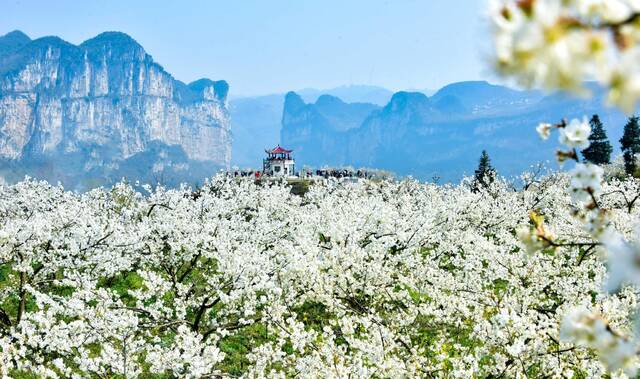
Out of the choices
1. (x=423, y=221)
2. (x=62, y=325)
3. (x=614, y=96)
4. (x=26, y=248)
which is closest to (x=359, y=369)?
(x=62, y=325)

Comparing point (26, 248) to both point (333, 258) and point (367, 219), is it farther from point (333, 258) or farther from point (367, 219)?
point (367, 219)

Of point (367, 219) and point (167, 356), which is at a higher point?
point (367, 219)

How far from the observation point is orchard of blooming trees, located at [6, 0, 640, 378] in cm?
132

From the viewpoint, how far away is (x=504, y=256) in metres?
15.6

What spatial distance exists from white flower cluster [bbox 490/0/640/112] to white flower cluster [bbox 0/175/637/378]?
1.78 metres

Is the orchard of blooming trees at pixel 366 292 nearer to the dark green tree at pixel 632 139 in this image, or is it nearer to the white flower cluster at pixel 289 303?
the white flower cluster at pixel 289 303

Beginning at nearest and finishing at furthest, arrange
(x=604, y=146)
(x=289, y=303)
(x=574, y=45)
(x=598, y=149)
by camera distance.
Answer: (x=574, y=45) → (x=289, y=303) → (x=598, y=149) → (x=604, y=146)

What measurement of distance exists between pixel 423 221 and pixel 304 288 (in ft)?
24.9

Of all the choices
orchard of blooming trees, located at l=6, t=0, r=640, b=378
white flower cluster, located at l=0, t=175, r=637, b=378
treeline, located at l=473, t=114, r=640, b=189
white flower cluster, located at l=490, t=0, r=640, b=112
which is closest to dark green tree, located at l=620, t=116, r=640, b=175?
treeline, located at l=473, t=114, r=640, b=189

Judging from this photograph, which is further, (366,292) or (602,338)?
(366,292)

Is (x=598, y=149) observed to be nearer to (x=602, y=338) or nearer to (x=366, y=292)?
(x=366, y=292)

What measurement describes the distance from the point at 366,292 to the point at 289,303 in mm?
2317

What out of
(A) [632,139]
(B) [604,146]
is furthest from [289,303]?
(B) [604,146]

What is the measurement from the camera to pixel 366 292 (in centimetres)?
1331
